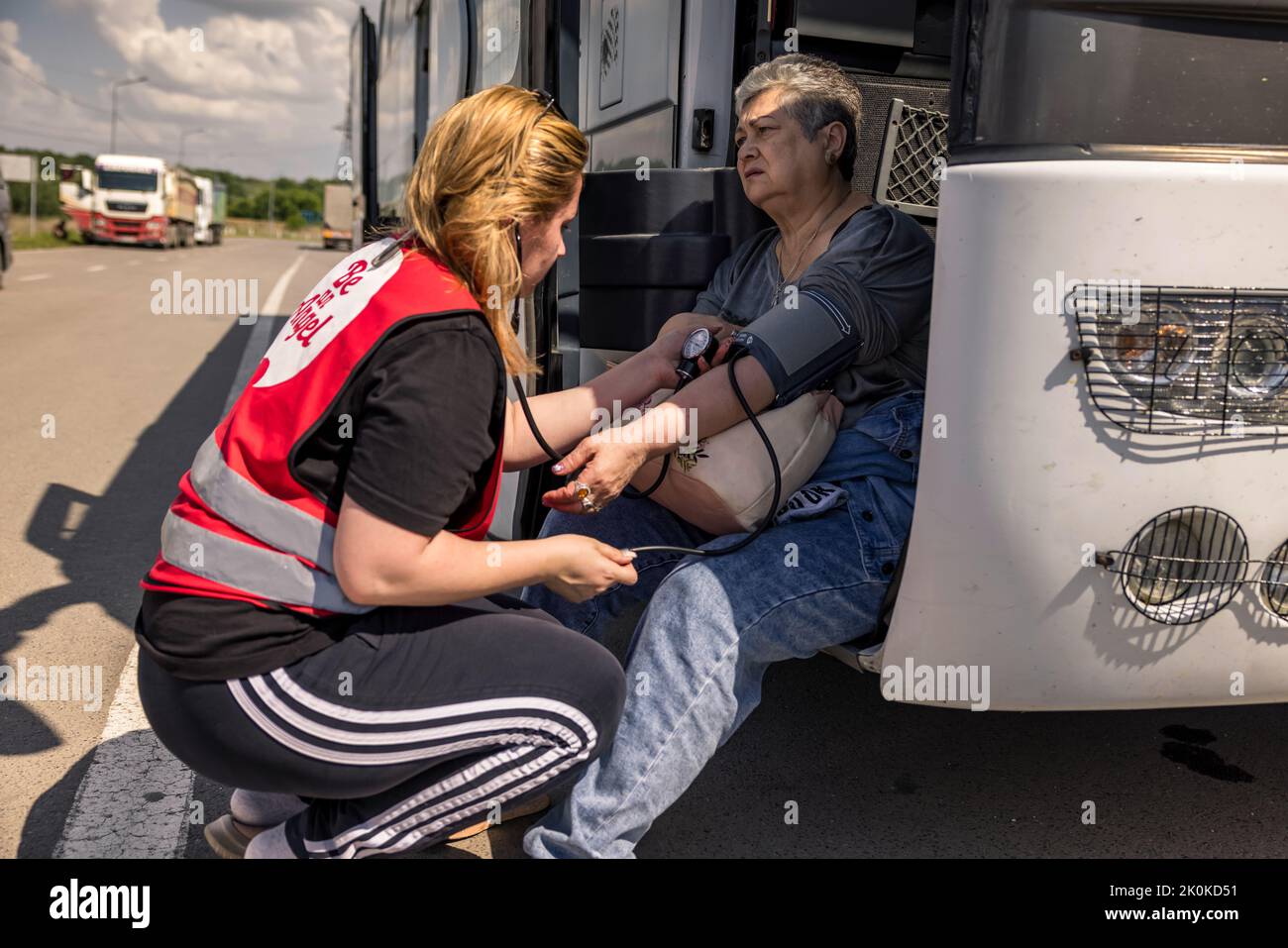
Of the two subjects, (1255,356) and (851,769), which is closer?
(1255,356)

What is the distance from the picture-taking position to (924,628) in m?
2.11

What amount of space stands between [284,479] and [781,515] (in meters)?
1.02

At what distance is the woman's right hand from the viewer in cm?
199

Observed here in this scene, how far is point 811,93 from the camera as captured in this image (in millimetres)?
2711

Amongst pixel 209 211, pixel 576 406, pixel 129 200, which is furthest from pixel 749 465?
pixel 209 211

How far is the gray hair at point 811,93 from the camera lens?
271 centimetres

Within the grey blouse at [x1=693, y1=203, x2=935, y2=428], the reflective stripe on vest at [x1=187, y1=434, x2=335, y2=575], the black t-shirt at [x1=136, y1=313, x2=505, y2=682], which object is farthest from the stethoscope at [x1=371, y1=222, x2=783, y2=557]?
the reflective stripe on vest at [x1=187, y1=434, x2=335, y2=575]

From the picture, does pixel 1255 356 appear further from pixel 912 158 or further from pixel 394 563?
pixel 912 158

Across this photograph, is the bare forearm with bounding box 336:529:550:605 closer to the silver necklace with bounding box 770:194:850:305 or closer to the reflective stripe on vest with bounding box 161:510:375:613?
the reflective stripe on vest with bounding box 161:510:375:613

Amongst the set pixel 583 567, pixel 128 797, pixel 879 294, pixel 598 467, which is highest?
pixel 879 294

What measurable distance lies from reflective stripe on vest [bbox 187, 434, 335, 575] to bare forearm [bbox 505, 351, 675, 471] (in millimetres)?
703

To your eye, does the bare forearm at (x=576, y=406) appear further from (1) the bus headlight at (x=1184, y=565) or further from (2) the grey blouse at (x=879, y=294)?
(1) the bus headlight at (x=1184, y=565)

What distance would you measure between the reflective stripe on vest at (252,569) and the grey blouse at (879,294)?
118 centimetres
